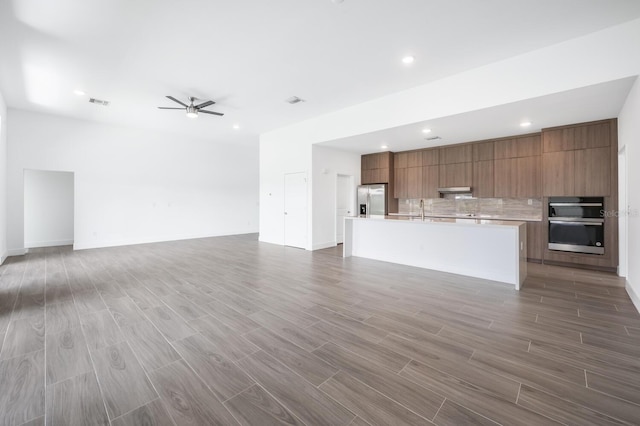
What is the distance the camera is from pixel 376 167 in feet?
26.9

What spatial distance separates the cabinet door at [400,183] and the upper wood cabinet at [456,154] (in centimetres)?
110

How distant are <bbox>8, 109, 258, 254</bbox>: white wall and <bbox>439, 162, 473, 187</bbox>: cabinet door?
6.90 m

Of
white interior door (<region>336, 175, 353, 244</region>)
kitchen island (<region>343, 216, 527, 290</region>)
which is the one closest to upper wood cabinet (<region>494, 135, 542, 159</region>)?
kitchen island (<region>343, 216, 527, 290</region>)

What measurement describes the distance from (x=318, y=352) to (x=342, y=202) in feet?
20.0

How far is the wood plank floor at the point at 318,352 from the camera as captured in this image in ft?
5.42

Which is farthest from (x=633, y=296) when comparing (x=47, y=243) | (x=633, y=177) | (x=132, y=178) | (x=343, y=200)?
(x=47, y=243)

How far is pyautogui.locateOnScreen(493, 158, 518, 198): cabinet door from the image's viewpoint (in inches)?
243

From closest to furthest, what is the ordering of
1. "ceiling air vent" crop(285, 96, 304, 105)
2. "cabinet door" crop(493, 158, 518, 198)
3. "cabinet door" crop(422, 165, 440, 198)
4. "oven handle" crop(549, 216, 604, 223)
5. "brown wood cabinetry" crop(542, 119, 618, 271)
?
"brown wood cabinetry" crop(542, 119, 618, 271) → "oven handle" crop(549, 216, 604, 223) → "ceiling air vent" crop(285, 96, 304, 105) → "cabinet door" crop(493, 158, 518, 198) → "cabinet door" crop(422, 165, 440, 198)

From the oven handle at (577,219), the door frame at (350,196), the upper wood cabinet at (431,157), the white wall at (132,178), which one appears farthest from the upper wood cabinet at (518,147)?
the white wall at (132,178)

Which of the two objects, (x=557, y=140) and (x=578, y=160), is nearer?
(x=578, y=160)

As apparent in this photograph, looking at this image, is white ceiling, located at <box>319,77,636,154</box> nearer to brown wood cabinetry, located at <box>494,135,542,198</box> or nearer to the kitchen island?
brown wood cabinetry, located at <box>494,135,542,198</box>

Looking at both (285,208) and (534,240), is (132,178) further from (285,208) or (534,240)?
(534,240)

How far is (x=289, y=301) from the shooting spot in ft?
11.3

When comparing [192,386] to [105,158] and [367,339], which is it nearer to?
[367,339]
